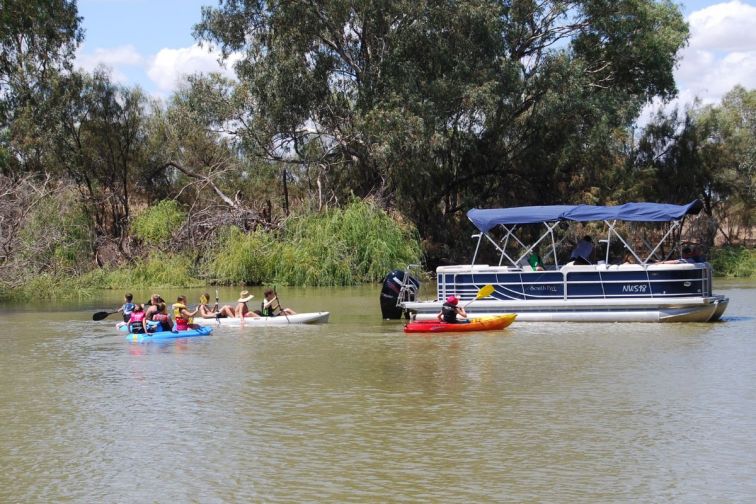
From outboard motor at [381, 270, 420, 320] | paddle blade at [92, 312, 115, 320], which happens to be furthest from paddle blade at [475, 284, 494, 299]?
paddle blade at [92, 312, 115, 320]

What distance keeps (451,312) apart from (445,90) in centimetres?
1897

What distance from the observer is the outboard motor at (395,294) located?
25.4m

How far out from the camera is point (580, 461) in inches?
440

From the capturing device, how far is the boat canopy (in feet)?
77.0

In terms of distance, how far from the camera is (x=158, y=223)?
42062mm

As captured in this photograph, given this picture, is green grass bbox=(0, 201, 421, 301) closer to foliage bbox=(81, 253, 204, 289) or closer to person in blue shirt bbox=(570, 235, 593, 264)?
foliage bbox=(81, 253, 204, 289)

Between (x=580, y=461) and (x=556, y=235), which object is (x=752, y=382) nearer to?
(x=580, y=461)

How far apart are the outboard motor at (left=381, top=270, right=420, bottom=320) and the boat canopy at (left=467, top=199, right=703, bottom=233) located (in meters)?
2.34

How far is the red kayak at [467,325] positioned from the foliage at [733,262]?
958 inches

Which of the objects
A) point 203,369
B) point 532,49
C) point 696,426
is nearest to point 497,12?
point 532,49

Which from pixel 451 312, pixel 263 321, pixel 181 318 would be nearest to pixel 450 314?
pixel 451 312

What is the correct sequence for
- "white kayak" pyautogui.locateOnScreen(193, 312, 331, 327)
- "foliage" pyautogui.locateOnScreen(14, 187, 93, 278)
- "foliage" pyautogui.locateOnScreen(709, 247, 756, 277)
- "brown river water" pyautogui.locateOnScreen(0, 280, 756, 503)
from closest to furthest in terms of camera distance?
1. "brown river water" pyautogui.locateOnScreen(0, 280, 756, 503)
2. "white kayak" pyautogui.locateOnScreen(193, 312, 331, 327)
3. "foliage" pyautogui.locateOnScreen(14, 187, 93, 278)
4. "foliage" pyautogui.locateOnScreen(709, 247, 756, 277)

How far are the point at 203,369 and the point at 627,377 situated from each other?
7171 millimetres

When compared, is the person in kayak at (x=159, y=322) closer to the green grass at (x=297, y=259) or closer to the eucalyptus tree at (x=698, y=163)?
the green grass at (x=297, y=259)
